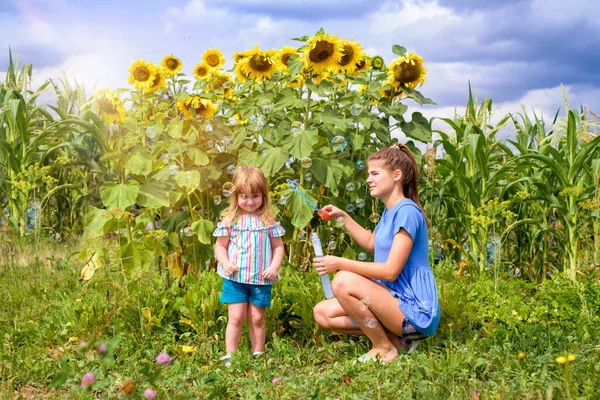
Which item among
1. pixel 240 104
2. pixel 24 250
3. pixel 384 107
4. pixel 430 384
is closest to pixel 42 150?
pixel 24 250

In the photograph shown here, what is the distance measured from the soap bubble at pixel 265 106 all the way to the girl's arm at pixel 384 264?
54.7 inches

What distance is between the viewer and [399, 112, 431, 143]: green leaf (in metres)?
4.80

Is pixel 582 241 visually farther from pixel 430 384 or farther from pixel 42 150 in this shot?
pixel 42 150

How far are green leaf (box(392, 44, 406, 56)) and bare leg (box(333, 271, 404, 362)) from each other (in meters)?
2.03

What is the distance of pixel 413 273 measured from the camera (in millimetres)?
3416

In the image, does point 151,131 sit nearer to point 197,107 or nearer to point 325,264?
point 197,107

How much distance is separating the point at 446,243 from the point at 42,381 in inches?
130

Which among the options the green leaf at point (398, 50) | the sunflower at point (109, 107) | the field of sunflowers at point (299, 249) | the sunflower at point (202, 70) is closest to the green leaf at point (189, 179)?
the field of sunflowers at point (299, 249)

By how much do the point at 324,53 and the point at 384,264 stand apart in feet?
5.41

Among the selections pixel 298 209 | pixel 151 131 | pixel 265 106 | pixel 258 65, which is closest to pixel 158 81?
pixel 151 131

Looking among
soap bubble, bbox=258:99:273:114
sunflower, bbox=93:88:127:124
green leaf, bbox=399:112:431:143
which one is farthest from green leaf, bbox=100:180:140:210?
green leaf, bbox=399:112:431:143

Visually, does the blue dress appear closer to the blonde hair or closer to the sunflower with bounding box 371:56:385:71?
the blonde hair

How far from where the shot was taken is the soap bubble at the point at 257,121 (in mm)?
4340

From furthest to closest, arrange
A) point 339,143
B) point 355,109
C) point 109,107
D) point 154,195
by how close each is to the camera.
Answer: point 109,107
point 154,195
point 355,109
point 339,143
